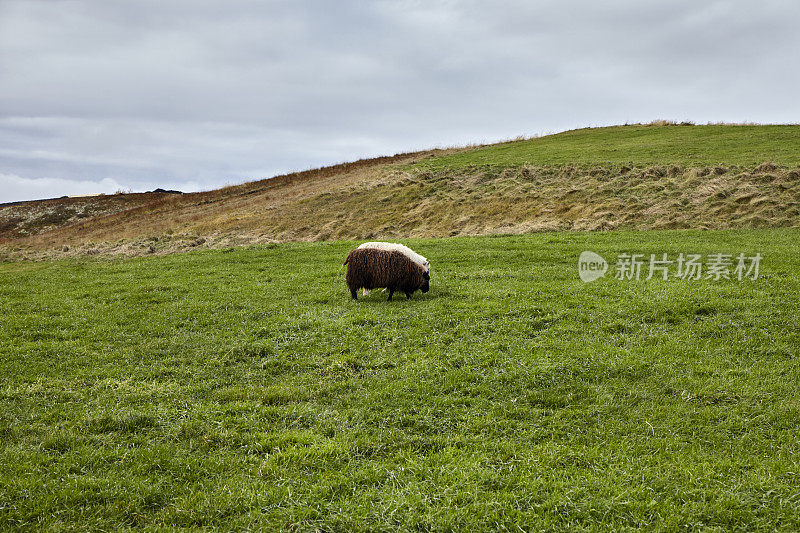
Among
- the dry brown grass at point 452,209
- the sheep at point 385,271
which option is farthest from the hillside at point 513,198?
the sheep at point 385,271

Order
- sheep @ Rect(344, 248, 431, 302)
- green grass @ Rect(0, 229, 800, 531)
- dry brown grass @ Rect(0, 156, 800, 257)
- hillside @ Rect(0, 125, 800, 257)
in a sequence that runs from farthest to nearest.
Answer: hillside @ Rect(0, 125, 800, 257)
dry brown grass @ Rect(0, 156, 800, 257)
sheep @ Rect(344, 248, 431, 302)
green grass @ Rect(0, 229, 800, 531)

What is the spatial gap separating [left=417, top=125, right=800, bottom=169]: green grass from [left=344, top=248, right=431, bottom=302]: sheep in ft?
86.8

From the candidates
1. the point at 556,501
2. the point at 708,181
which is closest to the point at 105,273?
the point at 556,501

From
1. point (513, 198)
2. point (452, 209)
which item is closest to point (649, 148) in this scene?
point (513, 198)

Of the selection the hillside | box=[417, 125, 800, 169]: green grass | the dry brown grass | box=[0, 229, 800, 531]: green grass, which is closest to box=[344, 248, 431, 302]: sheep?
box=[0, 229, 800, 531]: green grass

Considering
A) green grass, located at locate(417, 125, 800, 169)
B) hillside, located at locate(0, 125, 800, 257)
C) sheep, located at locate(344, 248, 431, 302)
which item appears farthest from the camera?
green grass, located at locate(417, 125, 800, 169)

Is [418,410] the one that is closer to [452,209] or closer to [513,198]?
[452,209]

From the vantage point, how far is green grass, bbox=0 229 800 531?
17.8ft

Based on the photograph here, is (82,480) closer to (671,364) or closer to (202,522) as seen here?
(202,522)

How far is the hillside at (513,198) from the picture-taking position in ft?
88.0

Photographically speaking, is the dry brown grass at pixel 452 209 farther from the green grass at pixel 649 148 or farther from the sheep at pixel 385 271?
the sheep at pixel 385 271

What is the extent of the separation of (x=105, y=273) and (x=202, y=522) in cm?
2084

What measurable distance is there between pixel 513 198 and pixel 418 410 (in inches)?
1098

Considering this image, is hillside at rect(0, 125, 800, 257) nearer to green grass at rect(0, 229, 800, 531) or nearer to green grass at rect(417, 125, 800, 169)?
green grass at rect(417, 125, 800, 169)
